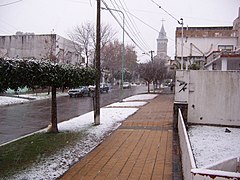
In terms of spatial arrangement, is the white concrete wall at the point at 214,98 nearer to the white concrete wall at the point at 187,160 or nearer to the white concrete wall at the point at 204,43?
the white concrete wall at the point at 187,160

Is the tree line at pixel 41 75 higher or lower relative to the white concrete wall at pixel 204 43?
lower

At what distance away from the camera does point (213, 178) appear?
300 centimetres

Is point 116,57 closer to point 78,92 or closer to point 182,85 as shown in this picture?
point 78,92

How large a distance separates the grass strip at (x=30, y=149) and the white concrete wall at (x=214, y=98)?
4.21m

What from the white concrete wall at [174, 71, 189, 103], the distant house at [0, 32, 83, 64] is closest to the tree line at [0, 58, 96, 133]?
the white concrete wall at [174, 71, 189, 103]

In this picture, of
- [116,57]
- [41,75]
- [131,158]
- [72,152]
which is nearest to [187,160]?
[131,158]

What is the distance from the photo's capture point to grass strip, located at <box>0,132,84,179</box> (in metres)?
6.63

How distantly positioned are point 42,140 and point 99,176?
12.8 feet

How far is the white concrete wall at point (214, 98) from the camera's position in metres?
10.5

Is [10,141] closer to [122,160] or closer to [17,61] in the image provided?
[17,61]

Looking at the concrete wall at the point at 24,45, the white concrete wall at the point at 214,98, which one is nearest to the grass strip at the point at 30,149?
the white concrete wall at the point at 214,98

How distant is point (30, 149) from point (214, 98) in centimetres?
646

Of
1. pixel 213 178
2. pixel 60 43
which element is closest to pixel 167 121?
pixel 213 178

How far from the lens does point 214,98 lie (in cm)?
1067
